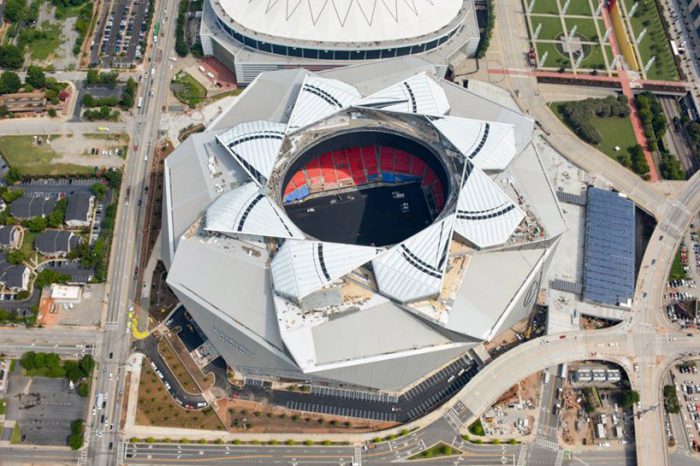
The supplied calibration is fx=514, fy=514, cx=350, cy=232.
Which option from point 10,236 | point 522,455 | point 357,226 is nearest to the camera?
point 522,455

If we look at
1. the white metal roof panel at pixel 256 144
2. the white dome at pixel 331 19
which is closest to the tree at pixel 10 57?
the white dome at pixel 331 19

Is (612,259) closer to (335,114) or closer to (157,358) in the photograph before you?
(335,114)

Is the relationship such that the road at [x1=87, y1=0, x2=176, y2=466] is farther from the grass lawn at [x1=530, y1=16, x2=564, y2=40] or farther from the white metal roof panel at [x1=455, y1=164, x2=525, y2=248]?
the grass lawn at [x1=530, y1=16, x2=564, y2=40]

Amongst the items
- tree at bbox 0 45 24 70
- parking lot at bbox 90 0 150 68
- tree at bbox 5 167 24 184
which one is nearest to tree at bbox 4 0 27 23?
tree at bbox 0 45 24 70

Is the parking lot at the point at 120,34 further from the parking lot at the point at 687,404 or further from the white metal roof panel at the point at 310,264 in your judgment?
the parking lot at the point at 687,404

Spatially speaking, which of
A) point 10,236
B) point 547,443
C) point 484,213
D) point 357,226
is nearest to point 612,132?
point 484,213

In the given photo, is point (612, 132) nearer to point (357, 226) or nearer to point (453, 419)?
point (357, 226)

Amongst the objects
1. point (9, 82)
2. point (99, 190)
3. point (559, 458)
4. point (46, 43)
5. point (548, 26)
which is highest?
point (548, 26)

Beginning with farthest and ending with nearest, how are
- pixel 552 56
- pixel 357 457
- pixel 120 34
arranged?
1. pixel 552 56
2. pixel 120 34
3. pixel 357 457
